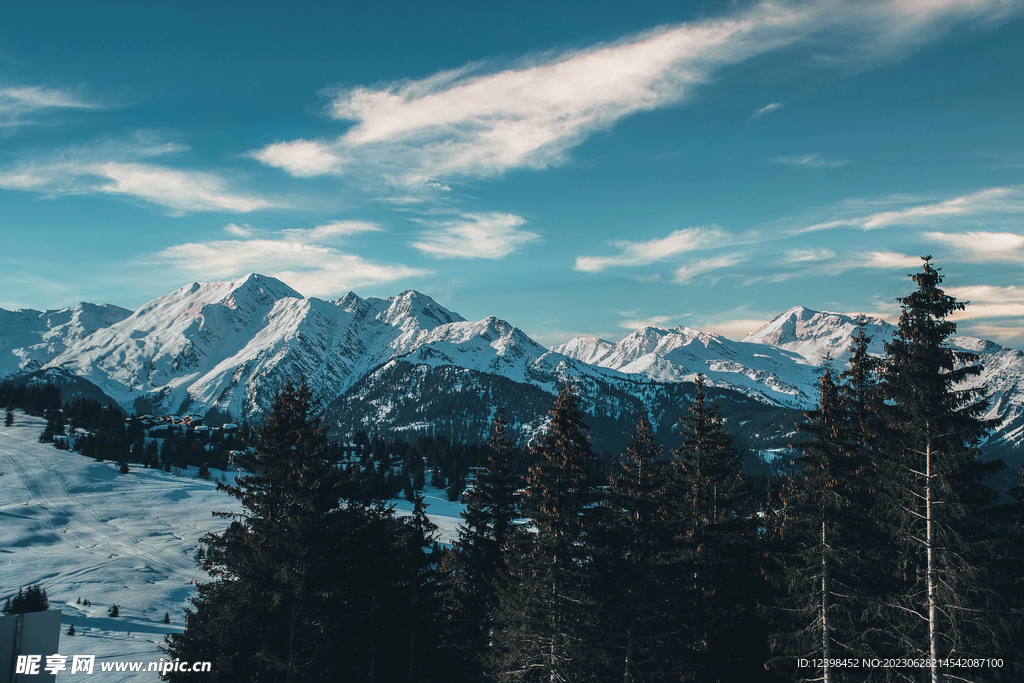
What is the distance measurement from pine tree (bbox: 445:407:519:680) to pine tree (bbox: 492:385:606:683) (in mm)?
6415

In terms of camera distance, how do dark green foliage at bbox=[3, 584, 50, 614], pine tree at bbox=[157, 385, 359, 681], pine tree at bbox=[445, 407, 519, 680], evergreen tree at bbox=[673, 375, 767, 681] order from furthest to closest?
1. dark green foliage at bbox=[3, 584, 50, 614]
2. pine tree at bbox=[445, 407, 519, 680]
3. evergreen tree at bbox=[673, 375, 767, 681]
4. pine tree at bbox=[157, 385, 359, 681]

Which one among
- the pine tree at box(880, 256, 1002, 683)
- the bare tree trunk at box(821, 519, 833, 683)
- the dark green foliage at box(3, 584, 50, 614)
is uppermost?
the pine tree at box(880, 256, 1002, 683)

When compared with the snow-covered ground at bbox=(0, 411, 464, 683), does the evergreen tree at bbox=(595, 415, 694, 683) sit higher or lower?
higher

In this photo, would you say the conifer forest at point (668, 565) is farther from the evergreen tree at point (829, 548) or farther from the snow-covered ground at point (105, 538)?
the snow-covered ground at point (105, 538)

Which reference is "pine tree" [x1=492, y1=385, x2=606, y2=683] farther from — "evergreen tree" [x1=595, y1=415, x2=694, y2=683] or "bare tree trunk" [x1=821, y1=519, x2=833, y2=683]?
"bare tree trunk" [x1=821, y1=519, x2=833, y2=683]

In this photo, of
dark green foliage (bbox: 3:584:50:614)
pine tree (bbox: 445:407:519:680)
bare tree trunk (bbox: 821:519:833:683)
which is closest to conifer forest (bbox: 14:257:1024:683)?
bare tree trunk (bbox: 821:519:833:683)

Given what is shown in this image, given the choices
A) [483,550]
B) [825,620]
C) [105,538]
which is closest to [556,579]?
[483,550]

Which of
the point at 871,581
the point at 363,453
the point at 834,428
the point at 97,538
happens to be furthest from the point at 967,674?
the point at 363,453

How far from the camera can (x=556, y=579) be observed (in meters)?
27.1

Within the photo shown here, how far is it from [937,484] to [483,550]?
22387 millimetres

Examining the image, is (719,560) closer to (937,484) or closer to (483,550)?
(937,484)

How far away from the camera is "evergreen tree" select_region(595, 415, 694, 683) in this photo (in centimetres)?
2812

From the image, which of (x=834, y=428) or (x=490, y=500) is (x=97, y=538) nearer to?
(x=490, y=500)

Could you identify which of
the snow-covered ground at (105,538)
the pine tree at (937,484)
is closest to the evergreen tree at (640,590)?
the pine tree at (937,484)
